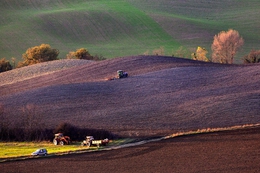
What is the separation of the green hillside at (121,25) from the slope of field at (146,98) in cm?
3174

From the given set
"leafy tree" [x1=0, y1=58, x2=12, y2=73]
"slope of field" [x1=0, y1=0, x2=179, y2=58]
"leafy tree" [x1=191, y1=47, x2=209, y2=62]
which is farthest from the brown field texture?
"slope of field" [x1=0, y1=0, x2=179, y2=58]

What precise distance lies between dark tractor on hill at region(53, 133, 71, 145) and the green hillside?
5009cm

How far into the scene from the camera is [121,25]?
333ft

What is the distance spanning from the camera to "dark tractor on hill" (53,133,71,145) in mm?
38875

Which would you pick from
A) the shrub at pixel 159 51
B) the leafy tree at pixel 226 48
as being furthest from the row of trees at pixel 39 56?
the leafy tree at pixel 226 48

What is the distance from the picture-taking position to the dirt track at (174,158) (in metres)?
30.0

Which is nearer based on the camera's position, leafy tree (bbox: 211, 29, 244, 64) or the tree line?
the tree line

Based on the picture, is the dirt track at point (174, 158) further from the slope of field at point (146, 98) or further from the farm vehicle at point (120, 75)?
the farm vehicle at point (120, 75)

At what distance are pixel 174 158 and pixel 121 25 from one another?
7068 centimetres

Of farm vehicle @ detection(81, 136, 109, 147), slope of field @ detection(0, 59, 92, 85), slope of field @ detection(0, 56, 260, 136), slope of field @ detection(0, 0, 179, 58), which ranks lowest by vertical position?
farm vehicle @ detection(81, 136, 109, 147)

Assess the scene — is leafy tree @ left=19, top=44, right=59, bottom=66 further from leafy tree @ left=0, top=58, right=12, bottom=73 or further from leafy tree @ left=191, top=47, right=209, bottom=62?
leafy tree @ left=191, top=47, right=209, bottom=62

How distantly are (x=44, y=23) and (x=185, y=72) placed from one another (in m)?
51.8

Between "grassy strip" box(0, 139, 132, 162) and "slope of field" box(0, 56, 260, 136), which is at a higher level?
"slope of field" box(0, 56, 260, 136)

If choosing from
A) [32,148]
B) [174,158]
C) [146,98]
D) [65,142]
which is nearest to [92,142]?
[65,142]
